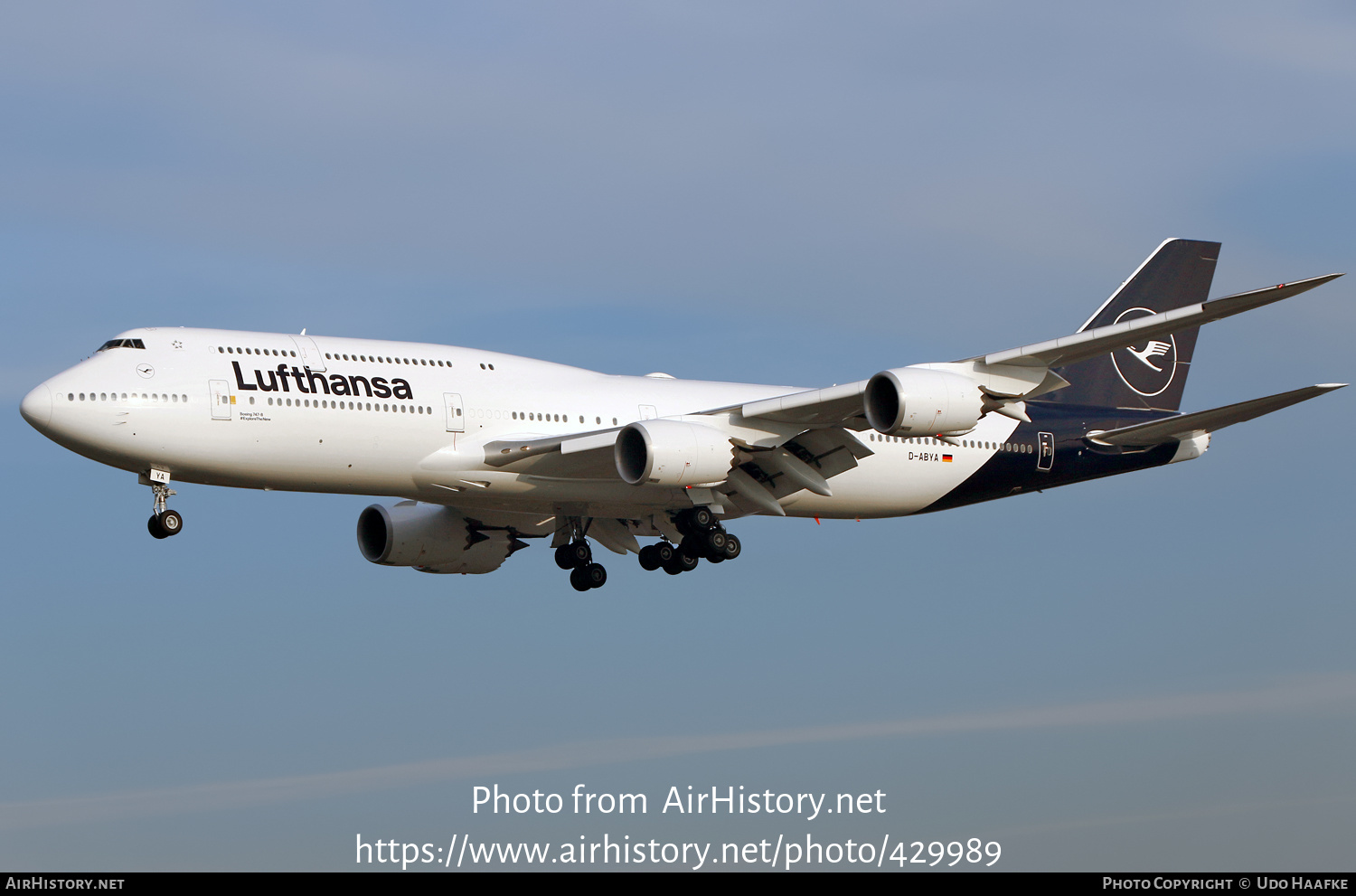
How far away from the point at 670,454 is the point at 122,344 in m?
11.0

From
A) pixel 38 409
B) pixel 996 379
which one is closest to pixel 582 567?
pixel 996 379

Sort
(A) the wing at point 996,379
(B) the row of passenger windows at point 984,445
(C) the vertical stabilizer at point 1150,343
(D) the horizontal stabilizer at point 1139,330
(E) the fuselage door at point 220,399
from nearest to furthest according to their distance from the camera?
(D) the horizontal stabilizer at point 1139,330 < (A) the wing at point 996,379 < (E) the fuselage door at point 220,399 < (B) the row of passenger windows at point 984,445 < (C) the vertical stabilizer at point 1150,343

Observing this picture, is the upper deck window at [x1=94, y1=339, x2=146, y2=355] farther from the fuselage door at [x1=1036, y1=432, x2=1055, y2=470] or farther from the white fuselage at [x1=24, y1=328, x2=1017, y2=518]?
the fuselage door at [x1=1036, y1=432, x2=1055, y2=470]

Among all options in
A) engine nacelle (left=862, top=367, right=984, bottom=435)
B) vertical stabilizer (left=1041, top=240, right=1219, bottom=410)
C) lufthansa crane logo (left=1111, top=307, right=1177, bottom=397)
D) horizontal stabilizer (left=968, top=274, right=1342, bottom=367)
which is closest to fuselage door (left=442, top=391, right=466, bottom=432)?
engine nacelle (left=862, top=367, right=984, bottom=435)

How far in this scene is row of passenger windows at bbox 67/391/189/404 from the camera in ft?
101

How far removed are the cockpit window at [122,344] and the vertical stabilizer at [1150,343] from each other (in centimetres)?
2191

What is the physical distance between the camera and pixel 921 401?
31.1 meters

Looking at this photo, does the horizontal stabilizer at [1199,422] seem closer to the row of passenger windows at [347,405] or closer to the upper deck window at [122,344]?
the row of passenger windows at [347,405]

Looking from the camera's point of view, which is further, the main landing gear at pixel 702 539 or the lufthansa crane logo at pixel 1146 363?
the lufthansa crane logo at pixel 1146 363

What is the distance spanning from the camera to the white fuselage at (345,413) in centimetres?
3112

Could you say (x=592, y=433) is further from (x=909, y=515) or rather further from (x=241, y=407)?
(x=909, y=515)

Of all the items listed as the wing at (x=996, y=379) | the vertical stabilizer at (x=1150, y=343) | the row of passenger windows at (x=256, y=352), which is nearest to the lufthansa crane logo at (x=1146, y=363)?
the vertical stabilizer at (x=1150, y=343)

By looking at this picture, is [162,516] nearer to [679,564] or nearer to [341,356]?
[341,356]

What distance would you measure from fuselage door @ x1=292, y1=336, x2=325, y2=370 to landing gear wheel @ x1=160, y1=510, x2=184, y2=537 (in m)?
3.93
